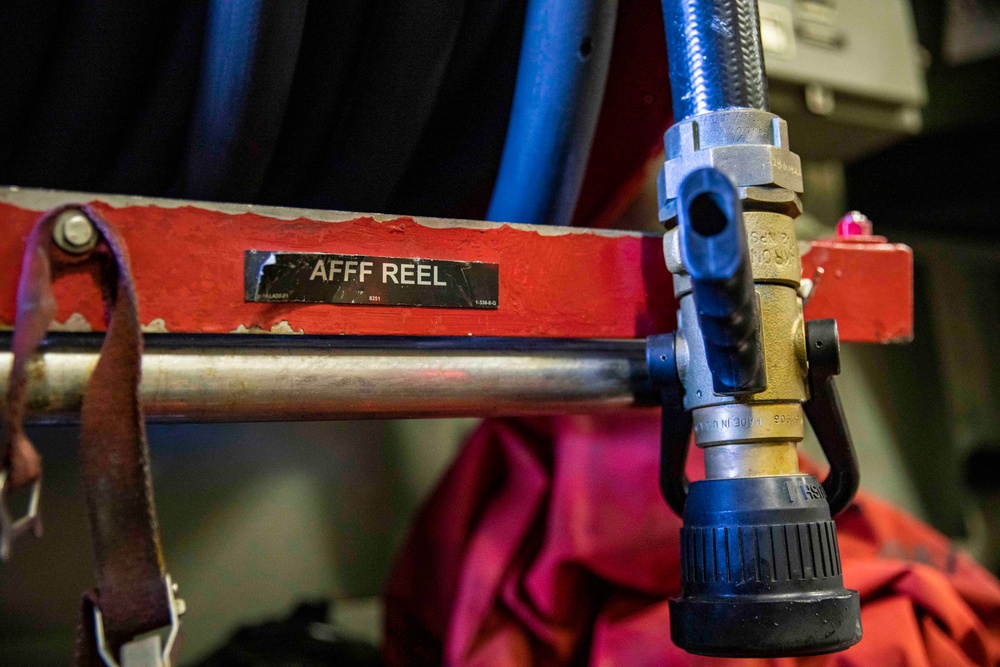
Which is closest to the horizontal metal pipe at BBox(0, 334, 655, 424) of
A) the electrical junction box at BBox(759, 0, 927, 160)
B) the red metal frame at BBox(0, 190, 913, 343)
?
the red metal frame at BBox(0, 190, 913, 343)

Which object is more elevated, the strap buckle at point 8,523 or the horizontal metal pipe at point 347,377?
the horizontal metal pipe at point 347,377

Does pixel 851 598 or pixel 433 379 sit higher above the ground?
pixel 433 379

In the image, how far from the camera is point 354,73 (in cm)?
48

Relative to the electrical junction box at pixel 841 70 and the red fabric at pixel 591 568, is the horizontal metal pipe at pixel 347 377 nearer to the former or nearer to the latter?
the red fabric at pixel 591 568

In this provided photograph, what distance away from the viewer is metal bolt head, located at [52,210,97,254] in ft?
1.15

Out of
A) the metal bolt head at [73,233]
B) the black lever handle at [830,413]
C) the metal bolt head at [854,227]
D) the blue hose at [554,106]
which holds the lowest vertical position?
the black lever handle at [830,413]

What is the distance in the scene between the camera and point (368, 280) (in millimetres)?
413

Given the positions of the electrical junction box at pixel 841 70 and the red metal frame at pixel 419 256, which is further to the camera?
the electrical junction box at pixel 841 70

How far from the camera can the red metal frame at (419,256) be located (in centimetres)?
38

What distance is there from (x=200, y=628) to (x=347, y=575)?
0.19m

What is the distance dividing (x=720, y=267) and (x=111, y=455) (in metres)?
0.28

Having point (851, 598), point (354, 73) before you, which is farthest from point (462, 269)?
point (851, 598)

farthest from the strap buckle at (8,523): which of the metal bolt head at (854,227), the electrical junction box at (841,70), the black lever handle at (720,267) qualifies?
the electrical junction box at (841,70)

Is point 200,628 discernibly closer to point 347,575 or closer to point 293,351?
point 347,575
